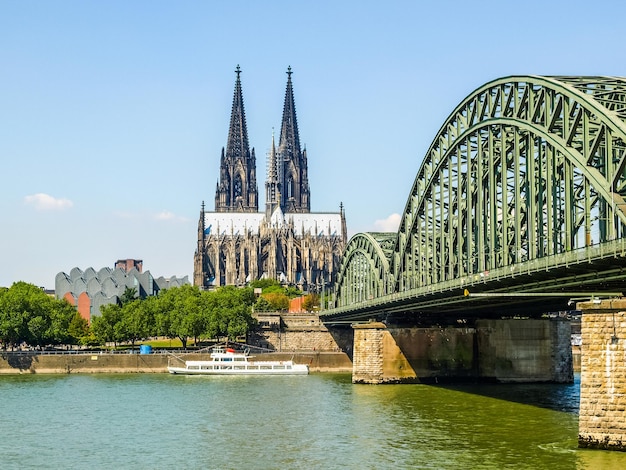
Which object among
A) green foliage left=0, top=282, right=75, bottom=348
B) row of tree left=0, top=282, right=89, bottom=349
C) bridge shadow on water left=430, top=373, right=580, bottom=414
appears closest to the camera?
bridge shadow on water left=430, top=373, right=580, bottom=414

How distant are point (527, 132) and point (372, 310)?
4301 centimetres

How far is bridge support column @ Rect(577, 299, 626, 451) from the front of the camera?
45844 mm

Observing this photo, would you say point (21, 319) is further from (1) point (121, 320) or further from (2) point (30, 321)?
(1) point (121, 320)

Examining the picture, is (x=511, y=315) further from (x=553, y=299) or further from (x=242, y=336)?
(x=242, y=336)

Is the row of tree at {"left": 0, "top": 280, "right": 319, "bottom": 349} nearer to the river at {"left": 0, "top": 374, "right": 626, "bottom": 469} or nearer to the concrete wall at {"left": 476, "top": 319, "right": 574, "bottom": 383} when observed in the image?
the river at {"left": 0, "top": 374, "right": 626, "bottom": 469}

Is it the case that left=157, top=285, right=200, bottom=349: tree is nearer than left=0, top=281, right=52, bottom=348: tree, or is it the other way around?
left=0, top=281, right=52, bottom=348: tree

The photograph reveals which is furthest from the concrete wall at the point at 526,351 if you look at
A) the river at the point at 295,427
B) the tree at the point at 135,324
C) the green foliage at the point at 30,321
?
the tree at the point at 135,324

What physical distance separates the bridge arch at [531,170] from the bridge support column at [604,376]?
3868 mm

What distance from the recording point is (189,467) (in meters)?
48.7

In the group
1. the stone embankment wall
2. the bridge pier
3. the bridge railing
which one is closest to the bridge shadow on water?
the bridge pier

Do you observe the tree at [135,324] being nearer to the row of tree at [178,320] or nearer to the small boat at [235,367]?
the row of tree at [178,320]

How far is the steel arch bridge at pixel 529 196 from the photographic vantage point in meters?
51.0

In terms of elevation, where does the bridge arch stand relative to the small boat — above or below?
above

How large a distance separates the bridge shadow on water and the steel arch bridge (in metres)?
6.44
